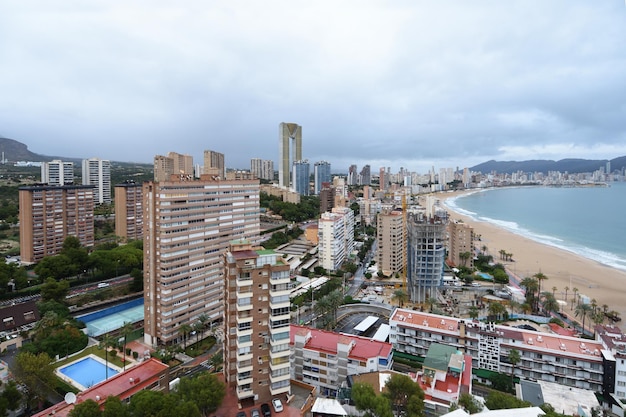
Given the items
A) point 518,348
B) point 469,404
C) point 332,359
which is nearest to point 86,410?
point 332,359

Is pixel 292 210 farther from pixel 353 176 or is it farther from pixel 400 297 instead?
pixel 353 176

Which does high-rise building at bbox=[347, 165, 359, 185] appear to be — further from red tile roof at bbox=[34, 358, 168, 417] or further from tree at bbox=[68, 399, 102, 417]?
tree at bbox=[68, 399, 102, 417]

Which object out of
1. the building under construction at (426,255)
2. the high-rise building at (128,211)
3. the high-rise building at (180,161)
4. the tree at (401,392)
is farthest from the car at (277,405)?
the high-rise building at (180,161)

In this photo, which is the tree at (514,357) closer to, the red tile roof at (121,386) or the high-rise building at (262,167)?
the red tile roof at (121,386)

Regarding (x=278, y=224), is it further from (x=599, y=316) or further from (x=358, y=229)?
(x=599, y=316)

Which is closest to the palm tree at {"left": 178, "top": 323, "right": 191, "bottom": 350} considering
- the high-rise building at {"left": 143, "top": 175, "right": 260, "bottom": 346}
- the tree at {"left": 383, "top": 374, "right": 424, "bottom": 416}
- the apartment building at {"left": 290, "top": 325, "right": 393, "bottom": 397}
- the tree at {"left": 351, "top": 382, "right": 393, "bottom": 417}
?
the high-rise building at {"left": 143, "top": 175, "right": 260, "bottom": 346}

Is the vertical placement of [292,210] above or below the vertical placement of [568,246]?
above
